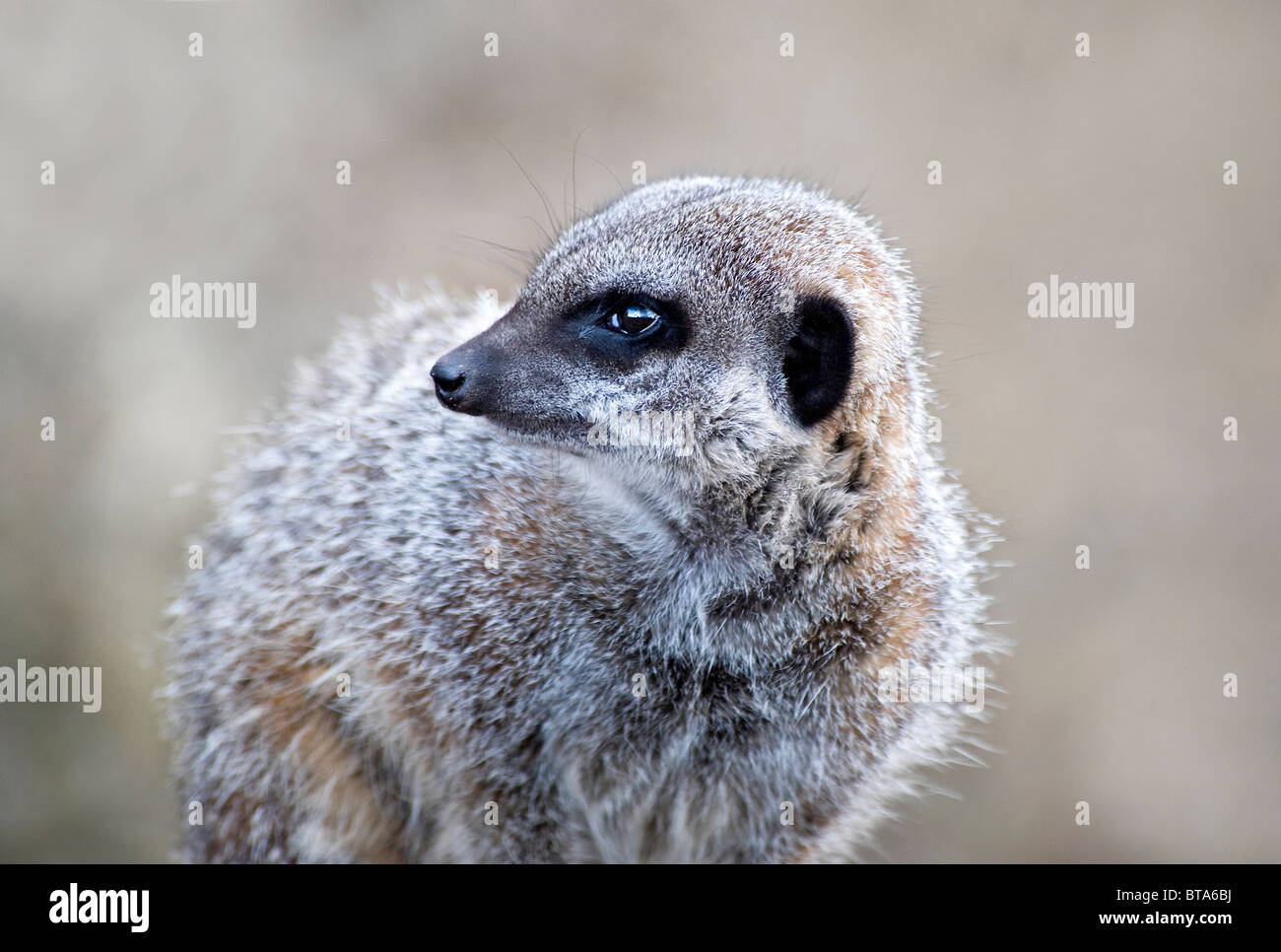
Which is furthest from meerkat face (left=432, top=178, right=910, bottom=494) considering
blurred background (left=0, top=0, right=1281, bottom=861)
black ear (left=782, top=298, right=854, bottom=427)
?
blurred background (left=0, top=0, right=1281, bottom=861)

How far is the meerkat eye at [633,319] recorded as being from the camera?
254cm

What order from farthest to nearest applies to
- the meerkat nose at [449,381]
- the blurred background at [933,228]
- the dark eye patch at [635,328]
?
the blurred background at [933,228], the dark eye patch at [635,328], the meerkat nose at [449,381]

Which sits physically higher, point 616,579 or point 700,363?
point 700,363

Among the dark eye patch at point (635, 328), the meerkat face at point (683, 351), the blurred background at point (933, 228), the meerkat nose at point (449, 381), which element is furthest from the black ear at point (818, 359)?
the blurred background at point (933, 228)

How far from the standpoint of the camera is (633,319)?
2.55 metres

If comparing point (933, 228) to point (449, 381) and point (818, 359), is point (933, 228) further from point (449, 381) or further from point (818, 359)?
point (449, 381)

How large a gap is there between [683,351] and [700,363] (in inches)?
1.8

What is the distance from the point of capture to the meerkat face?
2518 millimetres

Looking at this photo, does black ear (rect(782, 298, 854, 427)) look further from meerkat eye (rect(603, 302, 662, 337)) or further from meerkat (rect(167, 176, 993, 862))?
meerkat eye (rect(603, 302, 662, 337))

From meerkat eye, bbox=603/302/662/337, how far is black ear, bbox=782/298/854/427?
1.04 ft

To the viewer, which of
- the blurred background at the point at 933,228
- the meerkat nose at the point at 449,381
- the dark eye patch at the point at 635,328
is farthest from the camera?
the blurred background at the point at 933,228

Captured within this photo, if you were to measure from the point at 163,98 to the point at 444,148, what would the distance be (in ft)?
4.49

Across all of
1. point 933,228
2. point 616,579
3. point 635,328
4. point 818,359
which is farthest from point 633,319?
point 933,228

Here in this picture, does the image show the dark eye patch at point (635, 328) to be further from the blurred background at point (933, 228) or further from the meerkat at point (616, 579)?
the blurred background at point (933, 228)
